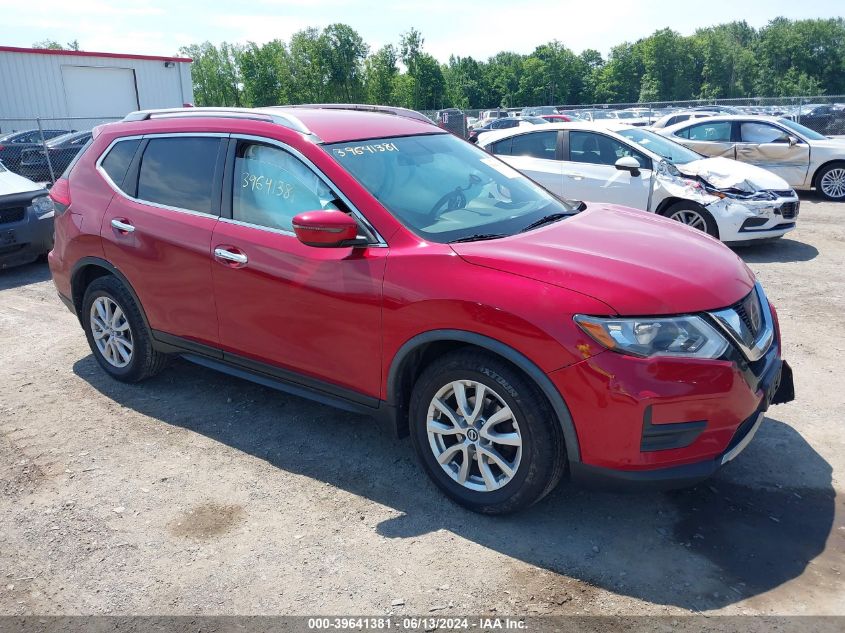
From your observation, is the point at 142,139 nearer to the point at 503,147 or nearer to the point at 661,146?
the point at 503,147

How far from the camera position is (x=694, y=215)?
28.3ft

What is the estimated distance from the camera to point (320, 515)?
3465mm

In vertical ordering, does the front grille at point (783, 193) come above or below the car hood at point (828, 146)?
below

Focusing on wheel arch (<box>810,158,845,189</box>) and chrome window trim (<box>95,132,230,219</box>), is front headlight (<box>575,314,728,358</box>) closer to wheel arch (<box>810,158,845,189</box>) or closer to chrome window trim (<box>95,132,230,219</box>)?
chrome window trim (<box>95,132,230,219</box>)

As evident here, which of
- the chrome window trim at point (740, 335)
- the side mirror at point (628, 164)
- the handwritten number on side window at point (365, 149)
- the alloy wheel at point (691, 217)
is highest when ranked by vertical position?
the handwritten number on side window at point (365, 149)

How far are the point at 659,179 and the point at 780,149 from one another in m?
5.55

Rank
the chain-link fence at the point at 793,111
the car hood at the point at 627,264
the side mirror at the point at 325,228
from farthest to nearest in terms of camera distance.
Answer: the chain-link fence at the point at 793,111 < the side mirror at the point at 325,228 < the car hood at the point at 627,264

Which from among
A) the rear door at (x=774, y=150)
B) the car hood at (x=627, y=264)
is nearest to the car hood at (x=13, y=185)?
the car hood at (x=627, y=264)

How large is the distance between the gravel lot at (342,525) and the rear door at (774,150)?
30.0 feet

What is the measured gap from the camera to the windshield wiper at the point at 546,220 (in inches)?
145

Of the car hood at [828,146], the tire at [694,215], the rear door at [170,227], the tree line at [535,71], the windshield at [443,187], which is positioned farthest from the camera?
the tree line at [535,71]

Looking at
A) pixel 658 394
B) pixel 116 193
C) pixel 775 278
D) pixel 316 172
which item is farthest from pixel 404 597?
pixel 775 278

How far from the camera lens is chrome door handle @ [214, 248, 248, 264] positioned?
154 inches

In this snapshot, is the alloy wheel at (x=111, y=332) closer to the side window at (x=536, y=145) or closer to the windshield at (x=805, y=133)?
the side window at (x=536, y=145)
